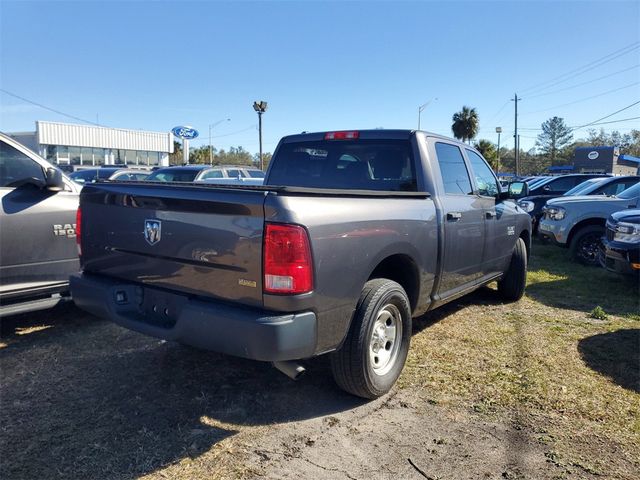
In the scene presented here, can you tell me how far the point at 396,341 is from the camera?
3.65 metres

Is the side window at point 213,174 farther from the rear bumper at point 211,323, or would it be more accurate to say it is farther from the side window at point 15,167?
the rear bumper at point 211,323

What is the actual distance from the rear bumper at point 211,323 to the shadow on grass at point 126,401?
1.95 feet

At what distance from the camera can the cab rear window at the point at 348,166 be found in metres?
4.24

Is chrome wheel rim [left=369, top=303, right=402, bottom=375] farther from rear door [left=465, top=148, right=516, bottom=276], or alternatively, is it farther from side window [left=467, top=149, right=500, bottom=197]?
side window [left=467, top=149, right=500, bottom=197]

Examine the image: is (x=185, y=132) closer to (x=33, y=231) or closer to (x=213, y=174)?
(x=213, y=174)

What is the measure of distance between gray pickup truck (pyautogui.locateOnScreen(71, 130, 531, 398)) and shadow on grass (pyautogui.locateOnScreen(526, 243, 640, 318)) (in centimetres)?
260

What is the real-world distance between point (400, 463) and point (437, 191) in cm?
226

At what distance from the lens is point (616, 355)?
14.3 feet

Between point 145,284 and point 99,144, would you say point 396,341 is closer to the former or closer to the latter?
point 145,284

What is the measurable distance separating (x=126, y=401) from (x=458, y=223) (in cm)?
304

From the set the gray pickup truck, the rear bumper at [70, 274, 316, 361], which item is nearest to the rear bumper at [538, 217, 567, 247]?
the gray pickup truck

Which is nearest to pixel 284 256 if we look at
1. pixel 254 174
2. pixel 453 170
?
pixel 453 170

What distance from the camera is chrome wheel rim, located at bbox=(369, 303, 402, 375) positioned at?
342 centimetres

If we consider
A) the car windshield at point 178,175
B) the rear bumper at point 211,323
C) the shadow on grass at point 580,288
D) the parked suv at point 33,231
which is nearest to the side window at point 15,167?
the parked suv at point 33,231
